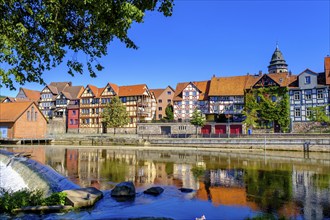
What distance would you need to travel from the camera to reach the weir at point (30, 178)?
17528mm

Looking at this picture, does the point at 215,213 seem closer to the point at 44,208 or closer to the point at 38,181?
the point at 44,208

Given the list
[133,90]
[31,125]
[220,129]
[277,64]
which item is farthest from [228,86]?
[31,125]

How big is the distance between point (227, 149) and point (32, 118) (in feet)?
125

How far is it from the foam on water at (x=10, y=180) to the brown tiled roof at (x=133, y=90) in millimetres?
52388

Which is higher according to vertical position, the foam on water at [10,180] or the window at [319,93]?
the window at [319,93]

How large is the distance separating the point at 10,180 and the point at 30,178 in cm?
169

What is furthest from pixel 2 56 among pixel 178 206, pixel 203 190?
pixel 203 190

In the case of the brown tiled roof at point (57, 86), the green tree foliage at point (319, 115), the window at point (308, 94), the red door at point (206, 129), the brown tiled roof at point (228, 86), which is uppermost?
the brown tiled roof at point (57, 86)

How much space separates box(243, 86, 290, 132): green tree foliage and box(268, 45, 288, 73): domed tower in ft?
96.1

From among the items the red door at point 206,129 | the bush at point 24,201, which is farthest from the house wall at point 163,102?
the bush at point 24,201

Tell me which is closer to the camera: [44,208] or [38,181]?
[44,208]

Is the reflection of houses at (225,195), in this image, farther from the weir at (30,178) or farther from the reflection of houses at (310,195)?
the weir at (30,178)

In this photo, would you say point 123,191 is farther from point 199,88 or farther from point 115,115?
point 199,88

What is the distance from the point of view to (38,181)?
18391mm
